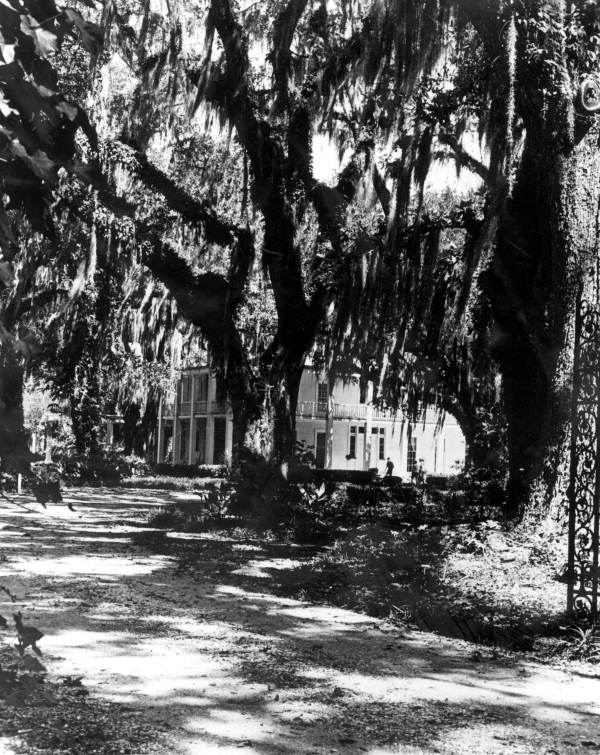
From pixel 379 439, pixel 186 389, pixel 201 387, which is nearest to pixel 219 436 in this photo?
pixel 201 387

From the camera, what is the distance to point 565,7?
401 inches

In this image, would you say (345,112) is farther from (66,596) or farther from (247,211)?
(66,596)

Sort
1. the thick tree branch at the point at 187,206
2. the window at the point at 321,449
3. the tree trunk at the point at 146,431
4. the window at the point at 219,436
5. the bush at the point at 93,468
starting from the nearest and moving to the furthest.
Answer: the thick tree branch at the point at 187,206, the bush at the point at 93,468, the tree trunk at the point at 146,431, the window at the point at 321,449, the window at the point at 219,436

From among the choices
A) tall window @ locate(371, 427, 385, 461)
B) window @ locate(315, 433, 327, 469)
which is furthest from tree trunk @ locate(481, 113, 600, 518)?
tall window @ locate(371, 427, 385, 461)

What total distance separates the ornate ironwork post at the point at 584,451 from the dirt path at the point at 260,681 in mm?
1014

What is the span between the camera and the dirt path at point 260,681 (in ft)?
13.4

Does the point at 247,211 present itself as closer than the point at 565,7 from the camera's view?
No

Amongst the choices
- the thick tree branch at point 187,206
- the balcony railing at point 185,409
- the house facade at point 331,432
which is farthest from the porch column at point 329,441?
the thick tree branch at point 187,206

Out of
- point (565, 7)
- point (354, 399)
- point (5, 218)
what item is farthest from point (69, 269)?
point (354, 399)

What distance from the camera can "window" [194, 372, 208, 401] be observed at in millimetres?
57594

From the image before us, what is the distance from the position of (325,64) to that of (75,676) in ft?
37.4

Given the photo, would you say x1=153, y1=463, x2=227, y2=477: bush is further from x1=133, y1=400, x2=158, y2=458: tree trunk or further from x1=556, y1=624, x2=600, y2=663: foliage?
x1=556, y1=624, x2=600, y2=663: foliage

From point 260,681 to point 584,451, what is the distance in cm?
316

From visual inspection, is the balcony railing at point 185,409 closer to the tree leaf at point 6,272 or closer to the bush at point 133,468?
the bush at point 133,468
